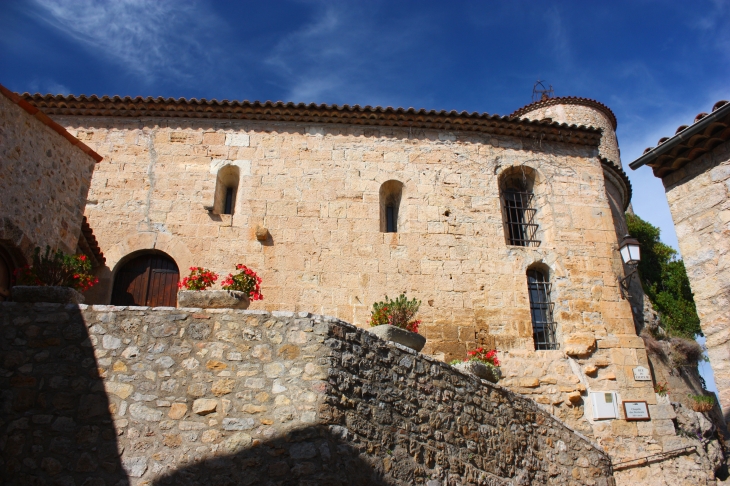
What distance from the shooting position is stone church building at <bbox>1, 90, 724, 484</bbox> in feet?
35.9

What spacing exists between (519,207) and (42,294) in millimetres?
10035

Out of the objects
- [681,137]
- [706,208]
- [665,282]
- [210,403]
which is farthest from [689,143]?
[665,282]

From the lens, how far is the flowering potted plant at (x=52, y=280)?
6223 mm

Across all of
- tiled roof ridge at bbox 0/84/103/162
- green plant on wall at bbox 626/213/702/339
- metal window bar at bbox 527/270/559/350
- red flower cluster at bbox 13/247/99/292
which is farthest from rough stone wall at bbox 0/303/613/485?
green plant on wall at bbox 626/213/702/339

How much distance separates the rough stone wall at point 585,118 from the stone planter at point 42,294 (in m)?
17.5

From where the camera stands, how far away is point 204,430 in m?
5.66

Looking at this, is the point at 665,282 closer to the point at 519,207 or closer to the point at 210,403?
the point at 519,207

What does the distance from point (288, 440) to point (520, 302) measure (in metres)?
7.13

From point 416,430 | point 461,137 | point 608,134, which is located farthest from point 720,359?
Result: point 608,134

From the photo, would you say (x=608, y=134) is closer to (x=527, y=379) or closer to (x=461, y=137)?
(x=461, y=137)

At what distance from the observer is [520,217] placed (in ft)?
42.5

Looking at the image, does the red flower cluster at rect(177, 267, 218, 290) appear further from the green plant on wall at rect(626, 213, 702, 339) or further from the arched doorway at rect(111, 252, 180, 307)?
the green plant on wall at rect(626, 213, 702, 339)

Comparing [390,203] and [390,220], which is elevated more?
[390,203]

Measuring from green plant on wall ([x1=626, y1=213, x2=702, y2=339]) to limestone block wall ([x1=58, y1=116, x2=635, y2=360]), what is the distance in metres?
5.79
